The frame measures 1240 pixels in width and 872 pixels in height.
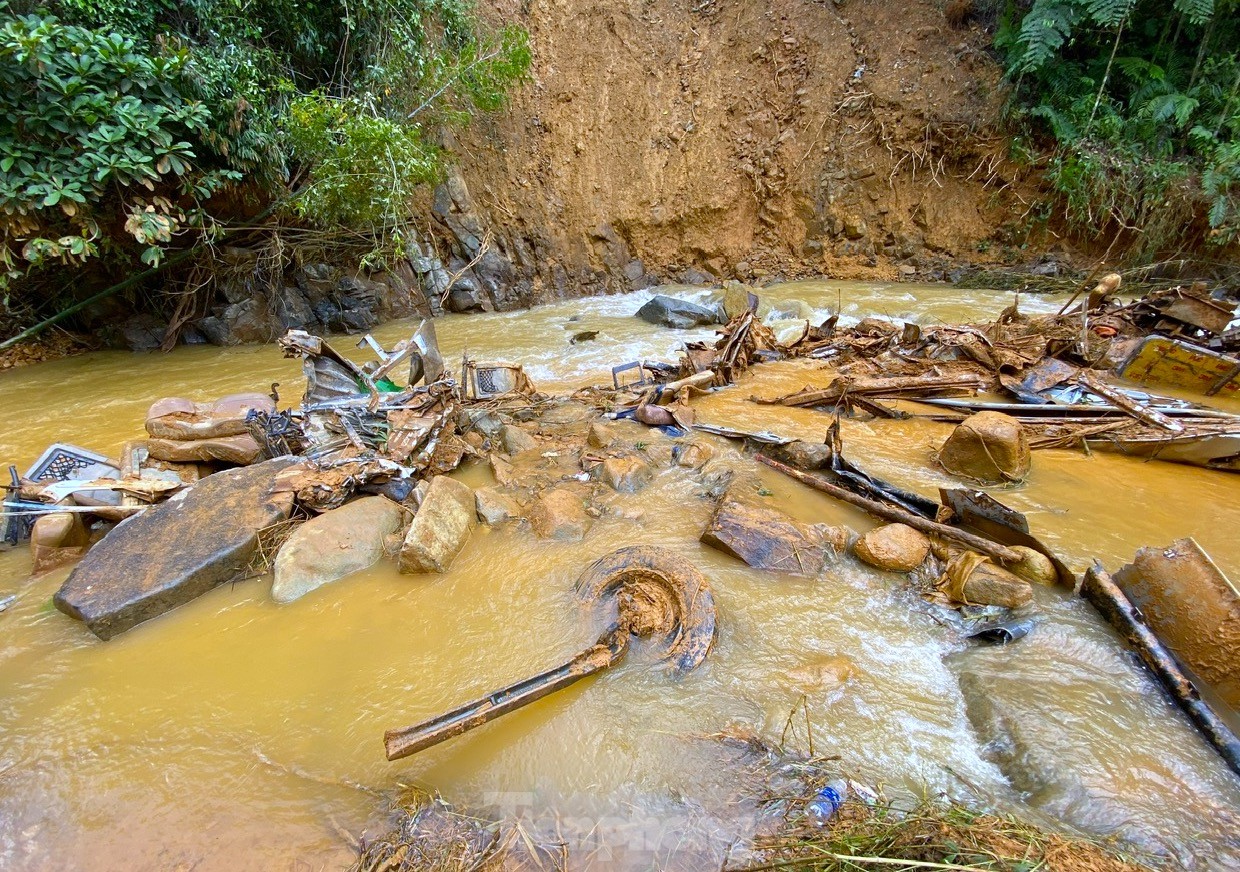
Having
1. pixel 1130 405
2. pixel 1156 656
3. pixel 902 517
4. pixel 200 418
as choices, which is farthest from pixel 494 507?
pixel 1130 405

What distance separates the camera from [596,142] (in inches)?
528

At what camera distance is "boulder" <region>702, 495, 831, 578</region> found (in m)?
2.97

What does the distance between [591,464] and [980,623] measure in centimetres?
263

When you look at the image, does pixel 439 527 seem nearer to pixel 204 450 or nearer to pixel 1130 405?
pixel 204 450

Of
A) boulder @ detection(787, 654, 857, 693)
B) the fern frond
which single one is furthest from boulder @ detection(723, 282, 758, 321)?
the fern frond

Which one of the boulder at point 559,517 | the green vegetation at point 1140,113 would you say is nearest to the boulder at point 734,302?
the boulder at point 559,517

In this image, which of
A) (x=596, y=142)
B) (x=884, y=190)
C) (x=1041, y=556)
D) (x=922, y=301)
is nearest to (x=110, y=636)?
(x=1041, y=556)

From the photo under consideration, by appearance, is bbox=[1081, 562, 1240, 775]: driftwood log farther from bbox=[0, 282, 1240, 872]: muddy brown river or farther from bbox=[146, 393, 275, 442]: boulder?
bbox=[146, 393, 275, 442]: boulder

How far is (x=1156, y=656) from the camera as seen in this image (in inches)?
86.3

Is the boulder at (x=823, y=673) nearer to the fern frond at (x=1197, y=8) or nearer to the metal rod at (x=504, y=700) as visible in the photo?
the metal rod at (x=504, y=700)

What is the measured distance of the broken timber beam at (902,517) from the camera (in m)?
2.80

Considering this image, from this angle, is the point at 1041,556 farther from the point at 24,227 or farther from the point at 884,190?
the point at 884,190

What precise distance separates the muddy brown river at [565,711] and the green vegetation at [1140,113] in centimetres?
998

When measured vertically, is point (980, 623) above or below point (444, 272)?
below
